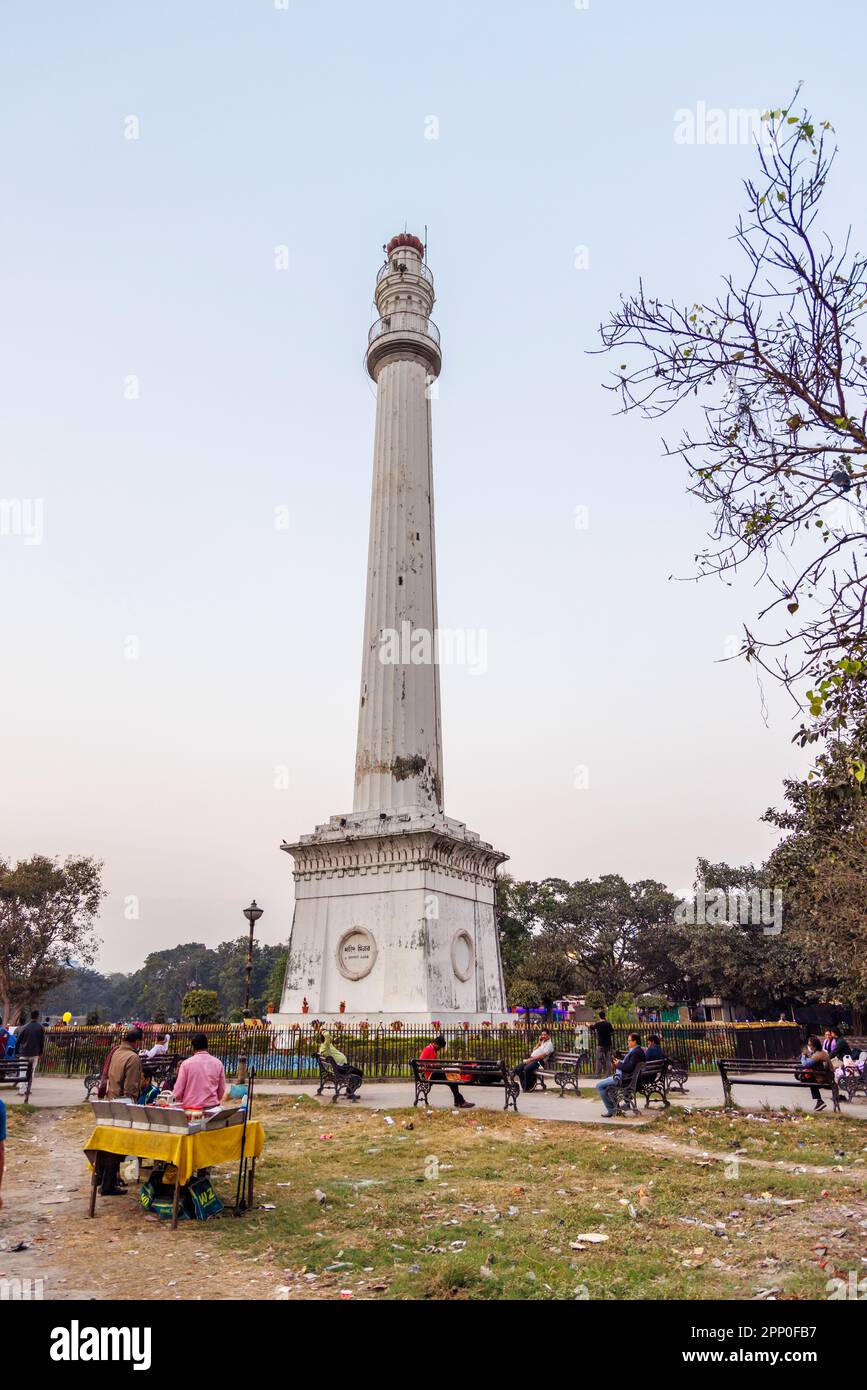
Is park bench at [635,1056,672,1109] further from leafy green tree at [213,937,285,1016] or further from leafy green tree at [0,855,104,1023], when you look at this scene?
leafy green tree at [213,937,285,1016]

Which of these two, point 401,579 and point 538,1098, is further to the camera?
point 401,579

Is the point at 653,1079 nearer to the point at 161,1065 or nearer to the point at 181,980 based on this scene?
the point at 161,1065

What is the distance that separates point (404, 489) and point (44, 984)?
28008 mm

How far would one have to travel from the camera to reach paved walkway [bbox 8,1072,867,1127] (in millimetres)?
14226

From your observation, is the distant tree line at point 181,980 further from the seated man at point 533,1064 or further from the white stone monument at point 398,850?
the seated man at point 533,1064

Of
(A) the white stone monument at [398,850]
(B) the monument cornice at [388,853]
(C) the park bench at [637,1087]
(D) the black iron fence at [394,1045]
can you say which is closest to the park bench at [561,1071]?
(D) the black iron fence at [394,1045]

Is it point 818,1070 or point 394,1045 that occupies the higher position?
point 818,1070

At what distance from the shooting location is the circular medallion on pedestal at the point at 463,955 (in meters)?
25.0

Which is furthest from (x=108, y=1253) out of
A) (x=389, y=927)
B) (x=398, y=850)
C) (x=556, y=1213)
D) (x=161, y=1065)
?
(x=398, y=850)

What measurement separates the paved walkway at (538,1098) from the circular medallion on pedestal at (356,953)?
206 inches

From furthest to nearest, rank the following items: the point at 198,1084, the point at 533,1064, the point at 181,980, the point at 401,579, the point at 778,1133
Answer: the point at 181,980 < the point at 401,579 < the point at 533,1064 < the point at 778,1133 < the point at 198,1084

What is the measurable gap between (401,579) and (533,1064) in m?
16.6

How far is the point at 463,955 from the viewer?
25.5 metres
